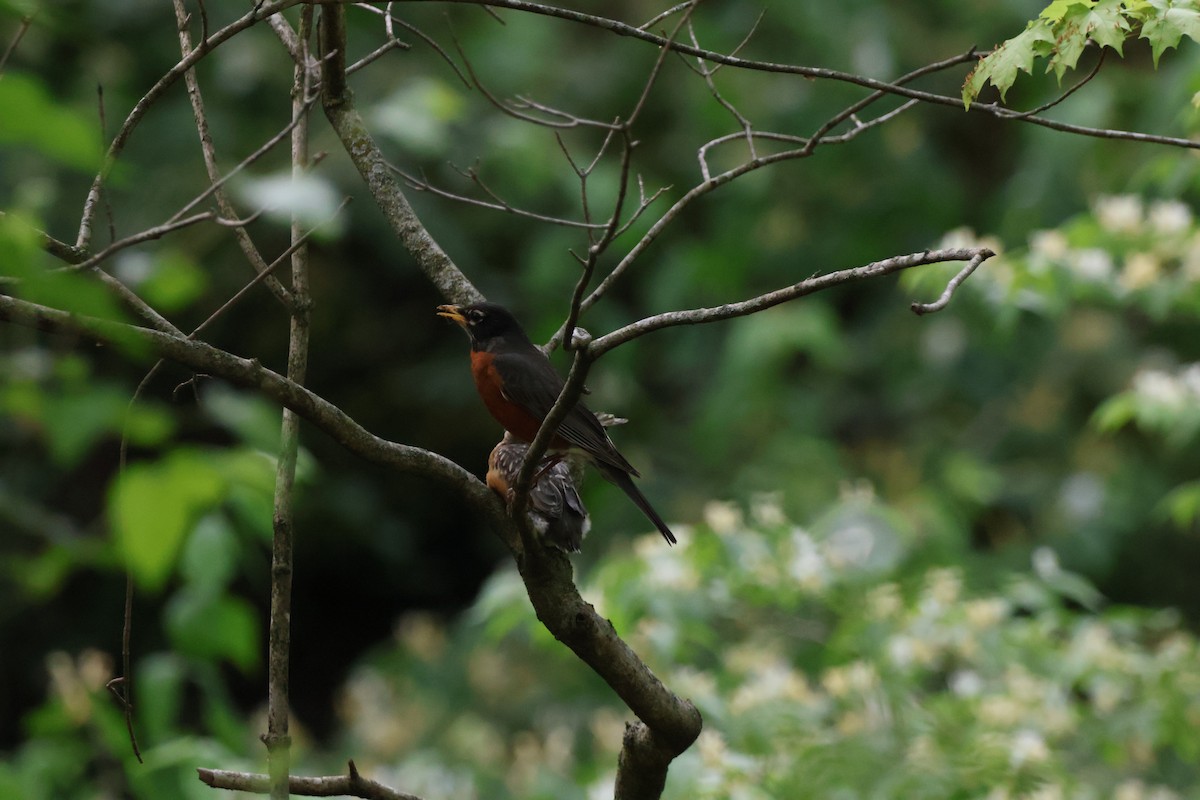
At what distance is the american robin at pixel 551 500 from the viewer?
2637 mm

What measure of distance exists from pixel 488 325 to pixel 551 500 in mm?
1209


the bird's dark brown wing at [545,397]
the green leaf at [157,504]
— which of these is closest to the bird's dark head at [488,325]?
the bird's dark brown wing at [545,397]

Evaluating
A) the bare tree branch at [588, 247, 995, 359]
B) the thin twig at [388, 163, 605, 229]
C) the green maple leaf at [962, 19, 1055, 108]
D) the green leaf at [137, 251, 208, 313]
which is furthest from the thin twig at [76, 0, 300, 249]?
the green maple leaf at [962, 19, 1055, 108]

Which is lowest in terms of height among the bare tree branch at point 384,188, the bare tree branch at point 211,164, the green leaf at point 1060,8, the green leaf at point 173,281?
the green leaf at point 173,281

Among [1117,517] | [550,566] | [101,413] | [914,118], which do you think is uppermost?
[914,118]

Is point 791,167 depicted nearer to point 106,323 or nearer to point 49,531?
point 49,531

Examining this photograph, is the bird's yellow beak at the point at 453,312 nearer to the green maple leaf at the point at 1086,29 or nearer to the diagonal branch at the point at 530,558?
the diagonal branch at the point at 530,558

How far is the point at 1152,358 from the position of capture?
6980 mm

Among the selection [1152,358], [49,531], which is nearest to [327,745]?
[49,531]

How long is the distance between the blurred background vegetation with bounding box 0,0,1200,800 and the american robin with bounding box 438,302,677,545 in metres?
0.66

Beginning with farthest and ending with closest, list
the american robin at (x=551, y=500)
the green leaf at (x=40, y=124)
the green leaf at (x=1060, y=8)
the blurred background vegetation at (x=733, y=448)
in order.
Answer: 1. the blurred background vegetation at (x=733, y=448)
2. the american robin at (x=551, y=500)
3. the green leaf at (x=1060, y=8)
4. the green leaf at (x=40, y=124)

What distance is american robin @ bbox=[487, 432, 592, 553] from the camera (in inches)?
104

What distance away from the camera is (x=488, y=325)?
3850 millimetres

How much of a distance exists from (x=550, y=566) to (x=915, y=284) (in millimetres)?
2386
